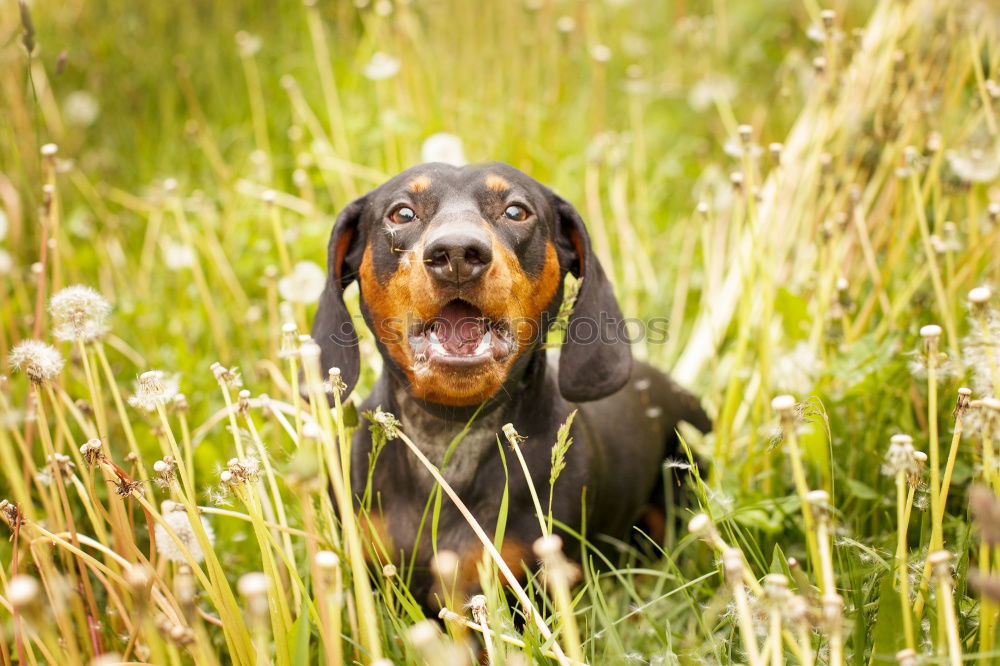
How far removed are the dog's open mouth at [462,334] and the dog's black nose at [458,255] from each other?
0.45 ft

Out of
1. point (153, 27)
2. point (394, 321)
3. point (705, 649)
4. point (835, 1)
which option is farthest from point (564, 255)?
point (153, 27)

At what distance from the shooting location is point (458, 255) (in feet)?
6.32

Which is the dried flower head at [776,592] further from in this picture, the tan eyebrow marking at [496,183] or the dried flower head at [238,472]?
the tan eyebrow marking at [496,183]

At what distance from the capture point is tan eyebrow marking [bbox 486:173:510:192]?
2.26 meters

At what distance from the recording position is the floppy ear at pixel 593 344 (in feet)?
7.47

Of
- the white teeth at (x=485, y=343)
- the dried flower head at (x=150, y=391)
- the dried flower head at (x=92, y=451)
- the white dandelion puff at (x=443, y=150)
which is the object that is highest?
the white dandelion puff at (x=443, y=150)

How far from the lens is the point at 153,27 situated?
4969 mm

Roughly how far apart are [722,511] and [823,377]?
68cm

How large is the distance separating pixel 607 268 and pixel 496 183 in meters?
1.77

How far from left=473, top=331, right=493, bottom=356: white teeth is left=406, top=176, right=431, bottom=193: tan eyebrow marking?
417 millimetres

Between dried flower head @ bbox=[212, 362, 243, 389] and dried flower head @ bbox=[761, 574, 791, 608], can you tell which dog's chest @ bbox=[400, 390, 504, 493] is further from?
dried flower head @ bbox=[761, 574, 791, 608]

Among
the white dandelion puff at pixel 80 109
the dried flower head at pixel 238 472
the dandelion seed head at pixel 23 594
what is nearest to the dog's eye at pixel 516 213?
the dried flower head at pixel 238 472

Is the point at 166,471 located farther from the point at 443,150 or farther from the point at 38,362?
the point at 443,150

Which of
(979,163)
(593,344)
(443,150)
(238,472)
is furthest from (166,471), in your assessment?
(979,163)
